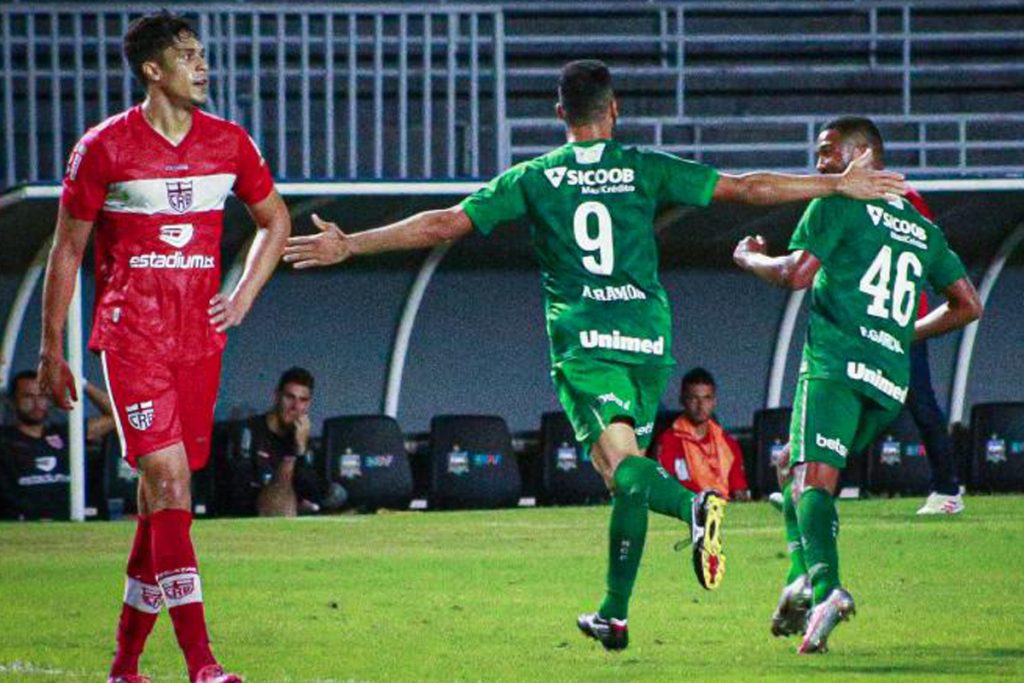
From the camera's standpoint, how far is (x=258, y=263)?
280 inches

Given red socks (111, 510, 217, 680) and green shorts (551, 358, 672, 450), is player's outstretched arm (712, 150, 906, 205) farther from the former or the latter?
red socks (111, 510, 217, 680)

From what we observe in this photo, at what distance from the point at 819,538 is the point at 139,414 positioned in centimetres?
Result: 253

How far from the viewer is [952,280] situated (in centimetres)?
865

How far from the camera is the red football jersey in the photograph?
6793mm

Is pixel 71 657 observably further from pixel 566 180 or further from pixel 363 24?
pixel 363 24

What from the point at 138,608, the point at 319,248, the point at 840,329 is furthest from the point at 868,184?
the point at 138,608

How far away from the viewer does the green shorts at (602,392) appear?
777 cm

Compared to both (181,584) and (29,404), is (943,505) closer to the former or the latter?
(29,404)

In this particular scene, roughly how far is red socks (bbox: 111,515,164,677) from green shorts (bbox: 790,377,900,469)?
8.28 feet

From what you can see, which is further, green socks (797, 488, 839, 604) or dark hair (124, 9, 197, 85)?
green socks (797, 488, 839, 604)

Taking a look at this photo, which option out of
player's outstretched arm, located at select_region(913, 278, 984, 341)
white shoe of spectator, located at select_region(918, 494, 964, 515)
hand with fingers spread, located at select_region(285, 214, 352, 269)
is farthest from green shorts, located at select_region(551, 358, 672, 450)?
white shoe of spectator, located at select_region(918, 494, 964, 515)

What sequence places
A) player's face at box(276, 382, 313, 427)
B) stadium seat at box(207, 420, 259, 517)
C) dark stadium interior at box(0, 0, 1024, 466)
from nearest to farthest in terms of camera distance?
player's face at box(276, 382, 313, 427)
stadium seat at box(207, 420, 259, 517)
dark stadium interior at box(0, 0, 1024, 466)

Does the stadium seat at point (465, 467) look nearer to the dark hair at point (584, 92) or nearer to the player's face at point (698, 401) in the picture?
the player's face at point (698, 401)

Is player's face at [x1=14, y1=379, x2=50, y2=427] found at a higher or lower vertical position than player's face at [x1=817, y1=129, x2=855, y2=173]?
lower
